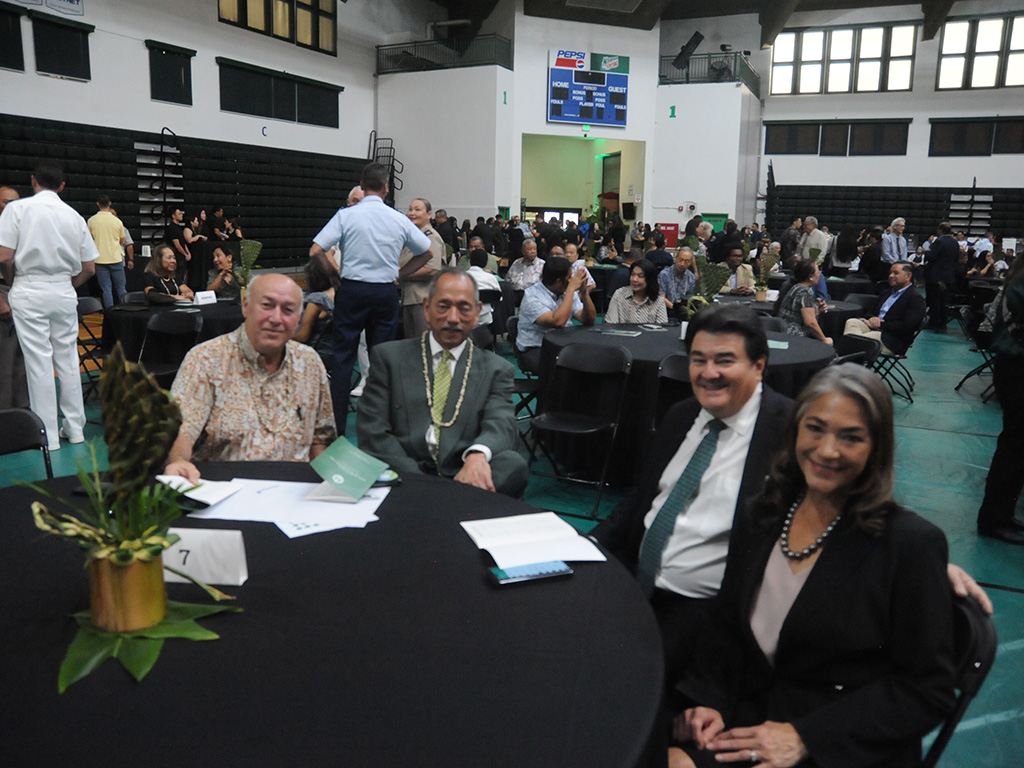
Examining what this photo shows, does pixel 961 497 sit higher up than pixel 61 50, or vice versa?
pixel 61 50

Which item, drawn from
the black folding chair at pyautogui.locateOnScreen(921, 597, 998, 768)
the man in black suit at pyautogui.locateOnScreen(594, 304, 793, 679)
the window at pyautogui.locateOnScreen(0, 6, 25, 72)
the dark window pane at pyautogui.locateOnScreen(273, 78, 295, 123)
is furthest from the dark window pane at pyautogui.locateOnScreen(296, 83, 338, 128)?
the black folding chair at pyautogui.locateOnScreen(921, 597, 998, 768)

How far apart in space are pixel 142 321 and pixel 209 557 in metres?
4.72

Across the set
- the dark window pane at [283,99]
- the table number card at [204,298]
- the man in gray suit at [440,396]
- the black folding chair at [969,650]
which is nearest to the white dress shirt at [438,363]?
the man in gray suit at [440,396]

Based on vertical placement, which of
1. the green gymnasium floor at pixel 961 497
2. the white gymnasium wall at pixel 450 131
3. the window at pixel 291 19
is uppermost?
the window at pixel 291 19

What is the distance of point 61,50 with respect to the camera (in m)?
11.4

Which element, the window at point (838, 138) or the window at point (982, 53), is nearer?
the window at point (982, 53)

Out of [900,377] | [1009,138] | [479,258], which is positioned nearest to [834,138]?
[1009,138]

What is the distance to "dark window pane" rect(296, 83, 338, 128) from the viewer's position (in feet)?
52.3

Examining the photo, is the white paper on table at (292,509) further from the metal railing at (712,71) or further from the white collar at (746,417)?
the metal railing at (712,71)

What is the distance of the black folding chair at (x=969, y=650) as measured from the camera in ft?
4.25

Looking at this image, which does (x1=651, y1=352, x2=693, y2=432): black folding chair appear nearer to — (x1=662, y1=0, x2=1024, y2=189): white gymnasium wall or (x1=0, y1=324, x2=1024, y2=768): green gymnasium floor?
(x1=0, y1=324, x2=1024, y2=768): green gymnasium floor

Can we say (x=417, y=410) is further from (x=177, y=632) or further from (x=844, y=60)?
(x=844, y=60)

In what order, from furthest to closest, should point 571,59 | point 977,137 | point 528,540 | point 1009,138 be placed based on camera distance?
point 977,137 < point 1009,138 < point 571,59 < point 528,540

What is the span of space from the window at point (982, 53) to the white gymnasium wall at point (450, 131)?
1177 centimetres
